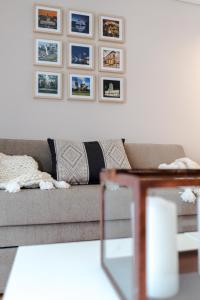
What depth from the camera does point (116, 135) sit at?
8.68 feet

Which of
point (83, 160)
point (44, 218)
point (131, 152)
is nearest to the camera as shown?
point (44, 218)

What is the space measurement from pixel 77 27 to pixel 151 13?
2.55 feet

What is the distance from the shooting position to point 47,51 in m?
2.46

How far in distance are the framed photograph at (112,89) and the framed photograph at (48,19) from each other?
0.60 meters

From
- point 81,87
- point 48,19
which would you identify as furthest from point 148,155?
point 48,19

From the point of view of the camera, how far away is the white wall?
2391 millimetres

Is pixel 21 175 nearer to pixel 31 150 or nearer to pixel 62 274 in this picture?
pixel 31 150

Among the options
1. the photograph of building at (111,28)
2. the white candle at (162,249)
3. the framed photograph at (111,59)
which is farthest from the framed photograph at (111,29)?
the white candle at (162,249)

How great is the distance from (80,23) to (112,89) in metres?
0.66

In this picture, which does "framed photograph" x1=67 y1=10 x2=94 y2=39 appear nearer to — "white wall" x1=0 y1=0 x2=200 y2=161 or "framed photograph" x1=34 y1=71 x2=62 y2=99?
"white wall" x1=0 y1=0 x2=200 y2=161

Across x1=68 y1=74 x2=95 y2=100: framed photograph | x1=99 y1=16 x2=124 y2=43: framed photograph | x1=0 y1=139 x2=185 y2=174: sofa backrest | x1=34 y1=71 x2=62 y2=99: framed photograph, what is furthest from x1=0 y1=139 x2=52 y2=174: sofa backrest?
x1=99 y1=16 x2=124 y2=43: framed photograph

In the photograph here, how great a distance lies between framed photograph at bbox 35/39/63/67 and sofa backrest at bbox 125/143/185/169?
0.97m

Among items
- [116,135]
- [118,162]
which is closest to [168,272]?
[118,162]

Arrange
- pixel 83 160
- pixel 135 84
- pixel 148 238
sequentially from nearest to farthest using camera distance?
pixel 148 238 < pixel 83 160 < pixel 135 84
